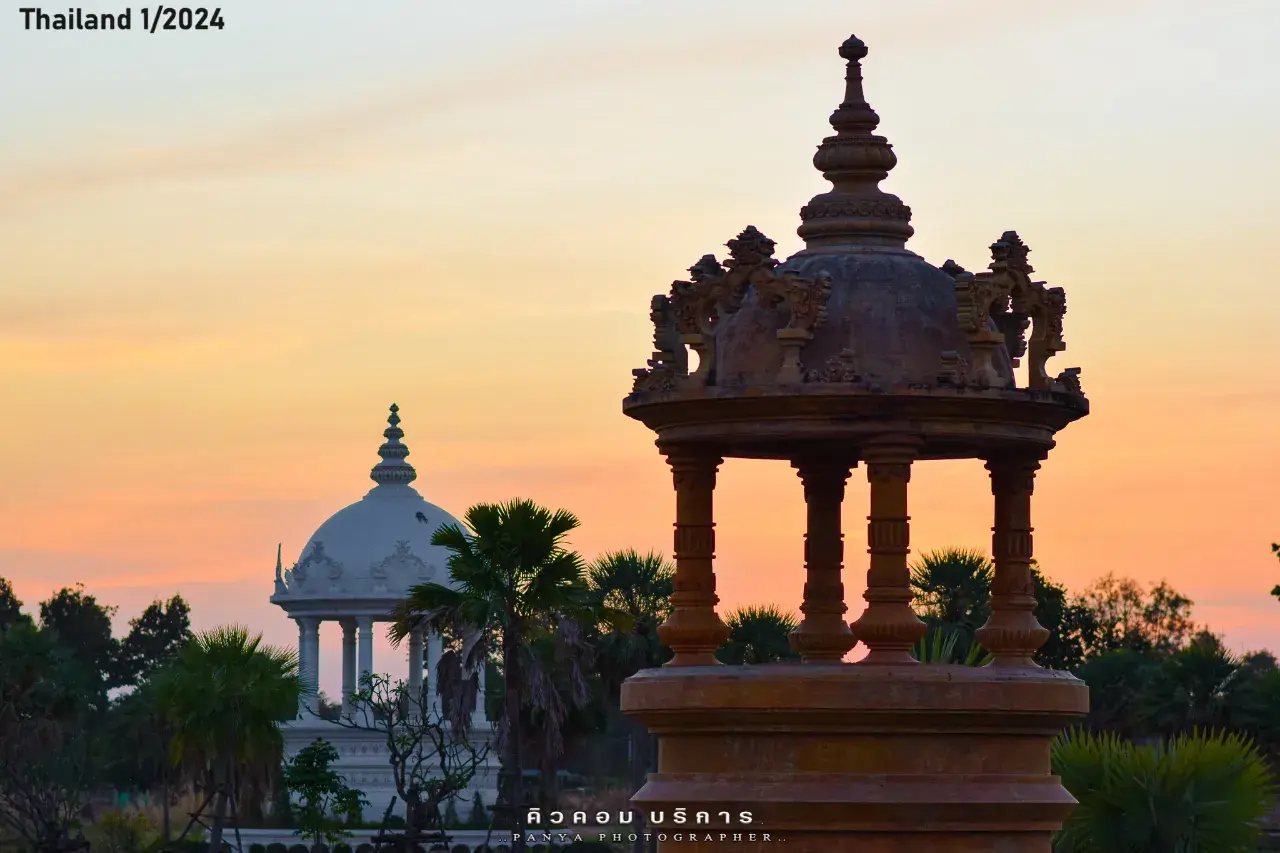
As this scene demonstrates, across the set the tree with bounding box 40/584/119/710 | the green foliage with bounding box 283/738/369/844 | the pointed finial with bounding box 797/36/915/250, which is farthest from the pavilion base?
the tree with bounding box 40/584/119/710

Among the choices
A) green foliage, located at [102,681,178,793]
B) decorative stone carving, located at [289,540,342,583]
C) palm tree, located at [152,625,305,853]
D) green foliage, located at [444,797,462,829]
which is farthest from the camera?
green foliage, located at [102,681,178,793]

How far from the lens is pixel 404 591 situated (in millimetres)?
74688

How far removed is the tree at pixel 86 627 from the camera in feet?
409

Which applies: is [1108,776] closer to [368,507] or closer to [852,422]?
[852,422]

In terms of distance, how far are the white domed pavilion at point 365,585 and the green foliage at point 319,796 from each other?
4.87 meters

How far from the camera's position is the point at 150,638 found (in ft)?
416

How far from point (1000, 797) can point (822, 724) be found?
4.07ft

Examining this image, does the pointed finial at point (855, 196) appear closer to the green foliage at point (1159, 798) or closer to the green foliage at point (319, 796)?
the green foliage at point (1159, 798)

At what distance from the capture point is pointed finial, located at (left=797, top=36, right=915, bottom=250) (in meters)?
19.8

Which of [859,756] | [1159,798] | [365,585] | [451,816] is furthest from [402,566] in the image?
[859,756]

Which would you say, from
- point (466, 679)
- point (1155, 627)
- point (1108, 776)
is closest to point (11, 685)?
point (466, 679)

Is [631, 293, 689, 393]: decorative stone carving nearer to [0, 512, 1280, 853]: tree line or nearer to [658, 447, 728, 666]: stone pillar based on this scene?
[658, 447, 728, 666]: stone pillar

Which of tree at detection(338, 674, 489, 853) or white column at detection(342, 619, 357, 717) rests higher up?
white column at detection(342, 619, 357, 717)

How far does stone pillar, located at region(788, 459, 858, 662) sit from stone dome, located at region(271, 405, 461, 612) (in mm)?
53228
